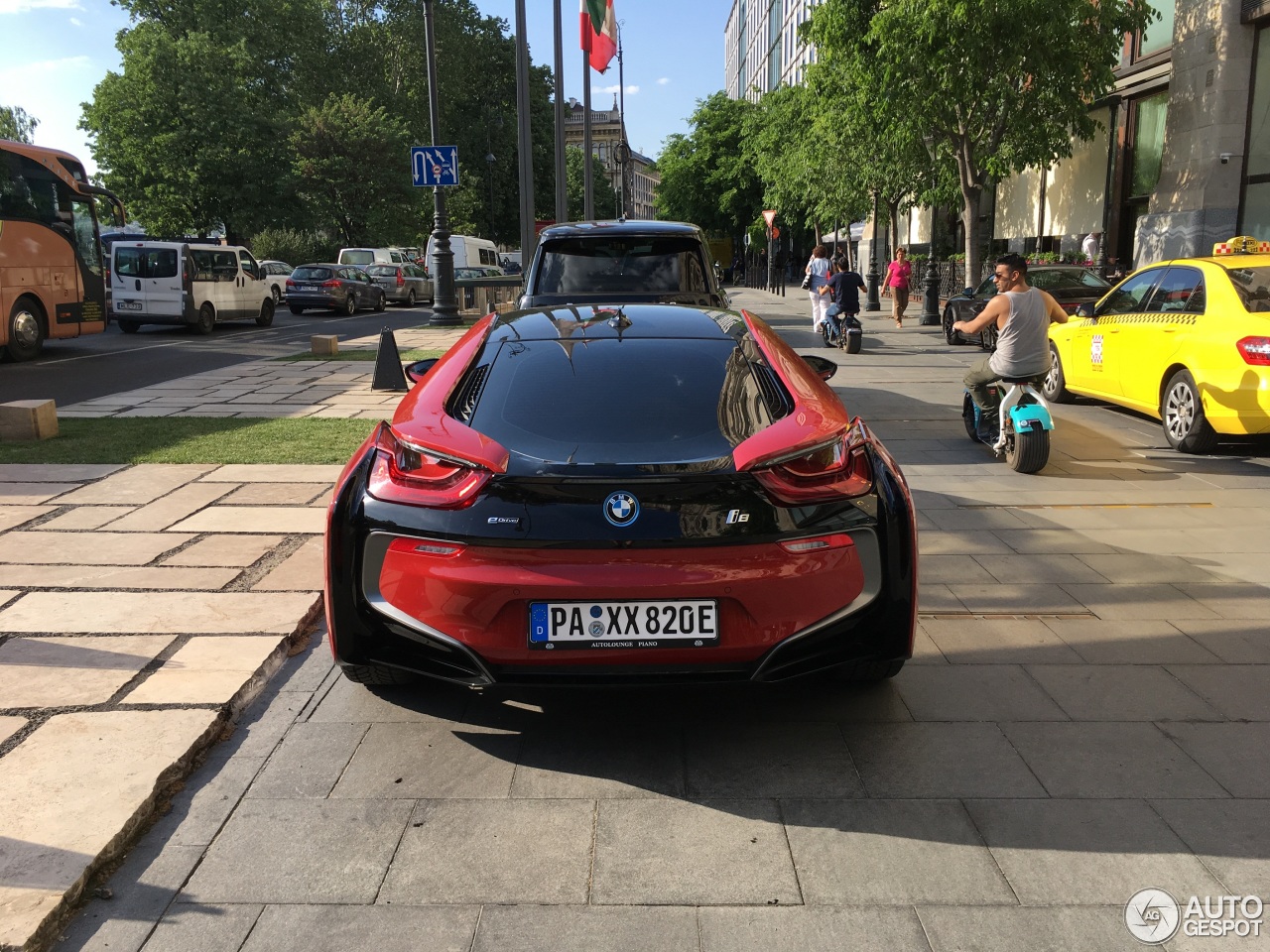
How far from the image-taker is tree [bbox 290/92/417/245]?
46625 mm

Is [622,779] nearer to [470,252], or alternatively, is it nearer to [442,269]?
[442,269]

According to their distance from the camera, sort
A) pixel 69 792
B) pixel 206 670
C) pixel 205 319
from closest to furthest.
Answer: pixel 69 792
pixel 206 670
pixel 205 319

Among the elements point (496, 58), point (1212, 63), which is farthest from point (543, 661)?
point (496, 58)

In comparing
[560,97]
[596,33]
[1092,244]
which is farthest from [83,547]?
[596,33]

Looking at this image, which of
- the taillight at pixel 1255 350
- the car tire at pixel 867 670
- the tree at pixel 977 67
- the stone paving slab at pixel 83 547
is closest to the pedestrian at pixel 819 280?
the tree at pixel 977 67

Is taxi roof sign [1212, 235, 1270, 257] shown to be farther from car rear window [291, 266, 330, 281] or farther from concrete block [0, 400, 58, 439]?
Result: car rear window [291, 266, 330, 281]

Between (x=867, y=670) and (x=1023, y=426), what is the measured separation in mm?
4925

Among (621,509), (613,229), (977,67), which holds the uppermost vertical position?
(977,67)

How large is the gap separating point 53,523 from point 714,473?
465cm

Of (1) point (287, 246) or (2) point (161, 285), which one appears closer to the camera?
(2) point (161, 285)

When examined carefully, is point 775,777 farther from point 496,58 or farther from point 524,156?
point 496,58

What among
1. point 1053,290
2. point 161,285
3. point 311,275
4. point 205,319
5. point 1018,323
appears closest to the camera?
point 1018,323

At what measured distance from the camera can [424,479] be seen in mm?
3381

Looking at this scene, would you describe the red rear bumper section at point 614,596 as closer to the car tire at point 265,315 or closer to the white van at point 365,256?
the car tire at point 265,315
